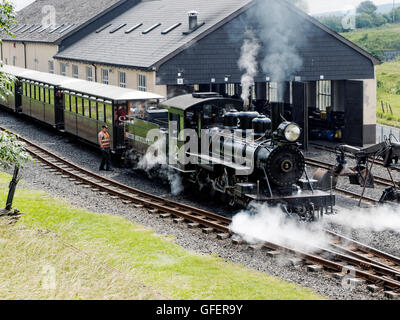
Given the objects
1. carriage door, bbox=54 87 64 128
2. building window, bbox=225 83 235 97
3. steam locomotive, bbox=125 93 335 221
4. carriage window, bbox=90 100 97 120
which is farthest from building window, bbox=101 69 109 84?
steam locomotive, bbox=125 93 335 221

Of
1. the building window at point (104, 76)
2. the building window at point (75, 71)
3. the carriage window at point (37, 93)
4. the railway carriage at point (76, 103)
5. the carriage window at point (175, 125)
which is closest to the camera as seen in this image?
the carriage window at point (175, 125)

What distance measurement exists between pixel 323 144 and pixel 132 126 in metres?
11.4

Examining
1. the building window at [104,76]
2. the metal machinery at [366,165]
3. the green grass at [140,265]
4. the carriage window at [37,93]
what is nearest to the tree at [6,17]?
the green grass at [140,265]

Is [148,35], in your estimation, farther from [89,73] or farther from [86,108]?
[86,108]

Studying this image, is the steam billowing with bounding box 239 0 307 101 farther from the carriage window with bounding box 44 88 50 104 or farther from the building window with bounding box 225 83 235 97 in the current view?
the carriage window with bounding box 44 88 50 104

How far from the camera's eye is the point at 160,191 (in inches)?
711

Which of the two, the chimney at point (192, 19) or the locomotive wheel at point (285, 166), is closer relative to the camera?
the locomotive wheel at point (285, 166)

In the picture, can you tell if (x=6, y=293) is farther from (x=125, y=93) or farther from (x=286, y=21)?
(x=286, y=21)

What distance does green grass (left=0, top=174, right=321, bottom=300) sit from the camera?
900cm

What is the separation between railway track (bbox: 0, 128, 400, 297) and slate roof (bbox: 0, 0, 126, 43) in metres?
23.2

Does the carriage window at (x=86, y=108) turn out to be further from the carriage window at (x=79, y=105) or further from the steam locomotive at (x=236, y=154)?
the steam locomotive at (x=236, y=154)

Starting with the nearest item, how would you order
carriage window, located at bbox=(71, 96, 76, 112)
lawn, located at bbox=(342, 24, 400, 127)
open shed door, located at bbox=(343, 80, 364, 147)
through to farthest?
carriage window, located at bbox=(71, 96, 76, 112), open shed door, located at bbox=(343, 80, 364, 147), lawn, located at bbox=(342, 24, 400, 127)

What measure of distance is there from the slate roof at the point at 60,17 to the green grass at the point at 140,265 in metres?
26.9

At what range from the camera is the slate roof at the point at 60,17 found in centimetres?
4141
